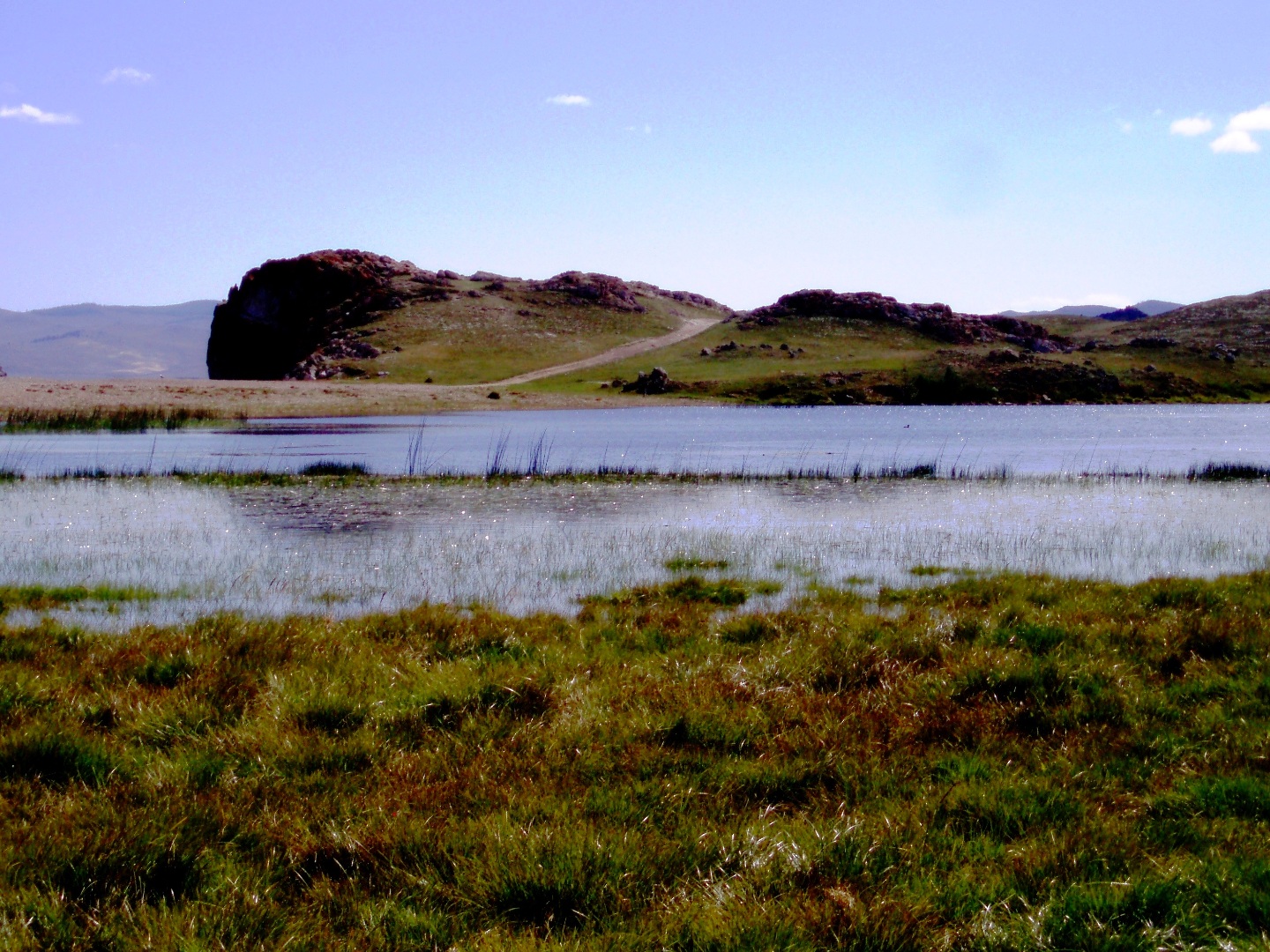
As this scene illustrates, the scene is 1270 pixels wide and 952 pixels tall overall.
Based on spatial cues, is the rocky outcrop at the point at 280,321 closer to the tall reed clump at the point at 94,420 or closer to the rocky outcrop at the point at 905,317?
the rocky outcrop at the point at 905,317

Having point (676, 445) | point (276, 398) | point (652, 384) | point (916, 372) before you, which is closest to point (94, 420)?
point (676, 445)

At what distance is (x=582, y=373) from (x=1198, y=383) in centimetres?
8356

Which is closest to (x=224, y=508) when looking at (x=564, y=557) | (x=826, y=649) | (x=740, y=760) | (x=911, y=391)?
(x=564, y=557)

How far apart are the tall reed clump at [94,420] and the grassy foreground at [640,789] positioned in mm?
52233

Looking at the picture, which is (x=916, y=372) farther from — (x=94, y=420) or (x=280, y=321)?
(x=280, y=321)

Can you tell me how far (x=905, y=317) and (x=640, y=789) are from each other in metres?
185

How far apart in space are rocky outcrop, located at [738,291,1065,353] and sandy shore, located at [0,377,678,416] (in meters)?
74.2

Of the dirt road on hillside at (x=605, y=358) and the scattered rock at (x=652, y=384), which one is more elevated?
the dirt road on hillside at (x=605, y=358)

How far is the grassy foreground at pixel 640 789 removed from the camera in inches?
195

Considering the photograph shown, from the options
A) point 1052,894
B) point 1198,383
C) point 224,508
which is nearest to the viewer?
point 1052,894

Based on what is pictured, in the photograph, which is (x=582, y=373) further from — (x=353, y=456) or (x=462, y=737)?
(x=462, y=737)

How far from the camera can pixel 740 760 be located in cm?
713

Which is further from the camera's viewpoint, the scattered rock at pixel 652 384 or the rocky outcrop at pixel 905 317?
the rocky outcrop at pixel 905 317

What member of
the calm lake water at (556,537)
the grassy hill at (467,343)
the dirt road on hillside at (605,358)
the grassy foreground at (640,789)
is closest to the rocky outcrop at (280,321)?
the grassy hill at (467,343)
